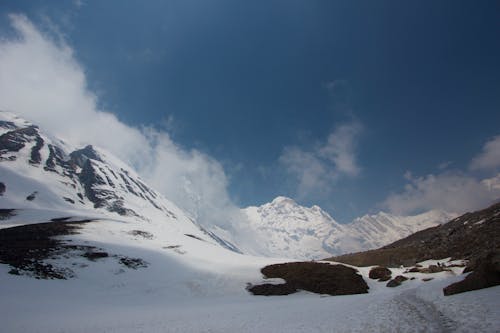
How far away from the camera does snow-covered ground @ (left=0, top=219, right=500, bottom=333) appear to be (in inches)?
648

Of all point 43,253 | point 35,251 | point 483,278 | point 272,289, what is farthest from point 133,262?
point 483,278

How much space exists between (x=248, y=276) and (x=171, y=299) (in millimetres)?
14343

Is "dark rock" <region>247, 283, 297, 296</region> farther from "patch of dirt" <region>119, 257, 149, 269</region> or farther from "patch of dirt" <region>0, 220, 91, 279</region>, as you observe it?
"patch of dirt" <region>0, 220, 91, 279</region>

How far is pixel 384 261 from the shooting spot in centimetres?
7400

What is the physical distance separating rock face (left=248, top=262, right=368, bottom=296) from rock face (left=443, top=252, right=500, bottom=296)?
23.2 metres

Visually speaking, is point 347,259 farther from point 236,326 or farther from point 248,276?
point 236,326

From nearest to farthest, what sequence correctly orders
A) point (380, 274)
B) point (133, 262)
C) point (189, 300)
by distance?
point (189, 300) < point (380, 274) < point (133, 262)

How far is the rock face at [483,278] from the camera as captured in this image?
19.8 metres

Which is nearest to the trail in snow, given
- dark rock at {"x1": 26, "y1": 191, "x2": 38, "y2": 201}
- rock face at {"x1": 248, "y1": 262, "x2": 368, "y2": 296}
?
rock face at {"x1": 248, "y1": 262, "x2": 368, "y2": 296}

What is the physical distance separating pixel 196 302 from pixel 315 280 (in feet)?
63.5

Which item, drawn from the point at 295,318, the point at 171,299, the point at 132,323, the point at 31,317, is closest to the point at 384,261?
the point at 171,299

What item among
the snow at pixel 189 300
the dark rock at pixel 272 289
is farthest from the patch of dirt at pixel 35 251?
the dark rock at pixel 272 289

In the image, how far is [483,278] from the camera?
19984mm

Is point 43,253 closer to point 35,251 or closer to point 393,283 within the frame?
point 35,251
